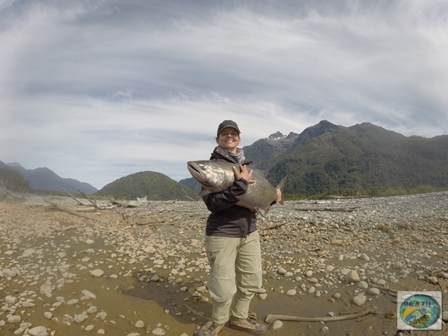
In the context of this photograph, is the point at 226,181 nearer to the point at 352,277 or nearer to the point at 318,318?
the point at 318,318

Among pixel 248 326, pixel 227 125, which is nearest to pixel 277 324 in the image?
pixel 248 326

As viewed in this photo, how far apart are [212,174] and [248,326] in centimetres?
225

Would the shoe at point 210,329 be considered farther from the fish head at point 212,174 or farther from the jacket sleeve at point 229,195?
the fish head at point 212,174

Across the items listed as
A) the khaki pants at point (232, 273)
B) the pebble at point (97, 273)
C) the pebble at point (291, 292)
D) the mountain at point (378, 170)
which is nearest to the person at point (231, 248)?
the khaki pants at point (232, 273)

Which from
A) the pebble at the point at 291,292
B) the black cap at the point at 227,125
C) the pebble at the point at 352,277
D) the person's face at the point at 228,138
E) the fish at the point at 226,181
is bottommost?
the pebble at the point at 291,292

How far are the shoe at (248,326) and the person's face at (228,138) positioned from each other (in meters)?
2.38

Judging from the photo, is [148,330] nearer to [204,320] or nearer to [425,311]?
[204,320]

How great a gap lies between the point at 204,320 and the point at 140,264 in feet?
8.36

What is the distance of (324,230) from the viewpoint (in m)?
9.27

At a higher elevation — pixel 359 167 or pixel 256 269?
pixel 359 167

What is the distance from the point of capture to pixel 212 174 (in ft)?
11.8

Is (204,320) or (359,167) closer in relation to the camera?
(204,320)

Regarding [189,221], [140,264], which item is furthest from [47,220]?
[140,264]

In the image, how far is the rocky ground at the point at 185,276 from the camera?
4.38m
